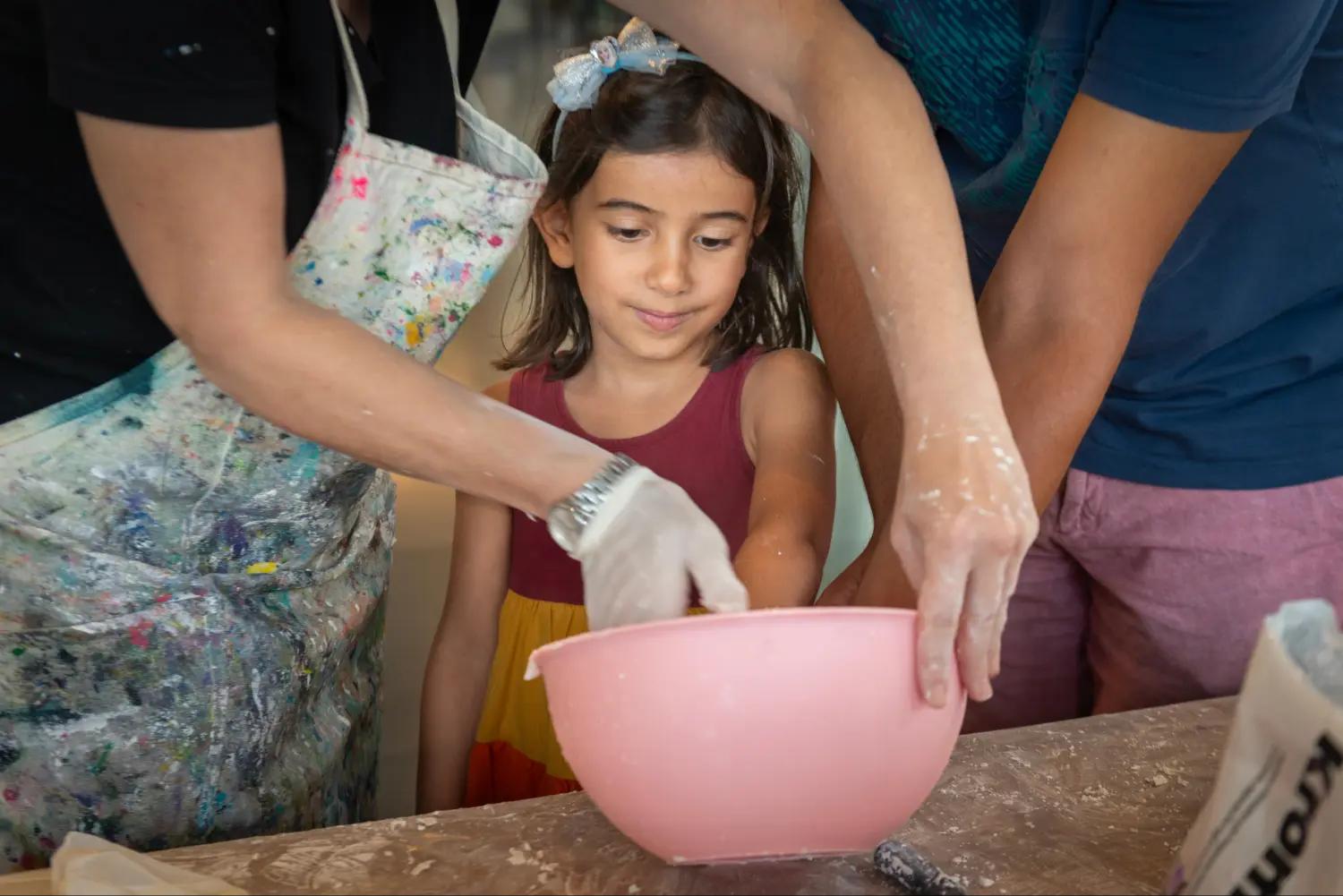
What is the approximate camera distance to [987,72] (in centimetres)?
129

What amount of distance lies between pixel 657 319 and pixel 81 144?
2.32ft

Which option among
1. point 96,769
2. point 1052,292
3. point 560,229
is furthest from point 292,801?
point 1052,292

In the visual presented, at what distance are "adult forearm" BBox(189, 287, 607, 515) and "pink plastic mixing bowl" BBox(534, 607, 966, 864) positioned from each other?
0.56 ft

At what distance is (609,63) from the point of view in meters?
1.52

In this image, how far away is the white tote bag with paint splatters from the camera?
0.66 meters

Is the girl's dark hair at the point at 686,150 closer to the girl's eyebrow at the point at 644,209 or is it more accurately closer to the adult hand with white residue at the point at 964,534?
the girl's eyebrow at the point at 644,209

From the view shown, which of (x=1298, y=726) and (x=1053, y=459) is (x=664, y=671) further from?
(x=1053, y=459)

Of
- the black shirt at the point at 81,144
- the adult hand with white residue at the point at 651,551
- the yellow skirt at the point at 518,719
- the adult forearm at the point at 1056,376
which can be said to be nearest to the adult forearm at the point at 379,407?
the adult hand with white residue at the point at 651,551

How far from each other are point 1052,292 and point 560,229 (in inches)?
29.6

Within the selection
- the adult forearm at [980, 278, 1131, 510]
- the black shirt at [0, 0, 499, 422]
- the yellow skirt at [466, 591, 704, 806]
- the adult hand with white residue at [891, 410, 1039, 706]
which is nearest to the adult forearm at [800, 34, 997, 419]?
the adult hand with white residue at [891, 410, 1039, 706]

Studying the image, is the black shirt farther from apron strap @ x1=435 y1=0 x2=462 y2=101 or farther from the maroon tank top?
the maroon tank top

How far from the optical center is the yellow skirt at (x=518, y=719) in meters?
1.58

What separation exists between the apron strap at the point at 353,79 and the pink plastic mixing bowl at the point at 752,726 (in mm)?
540

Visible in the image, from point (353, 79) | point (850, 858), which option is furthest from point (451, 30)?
point (850, 858)
